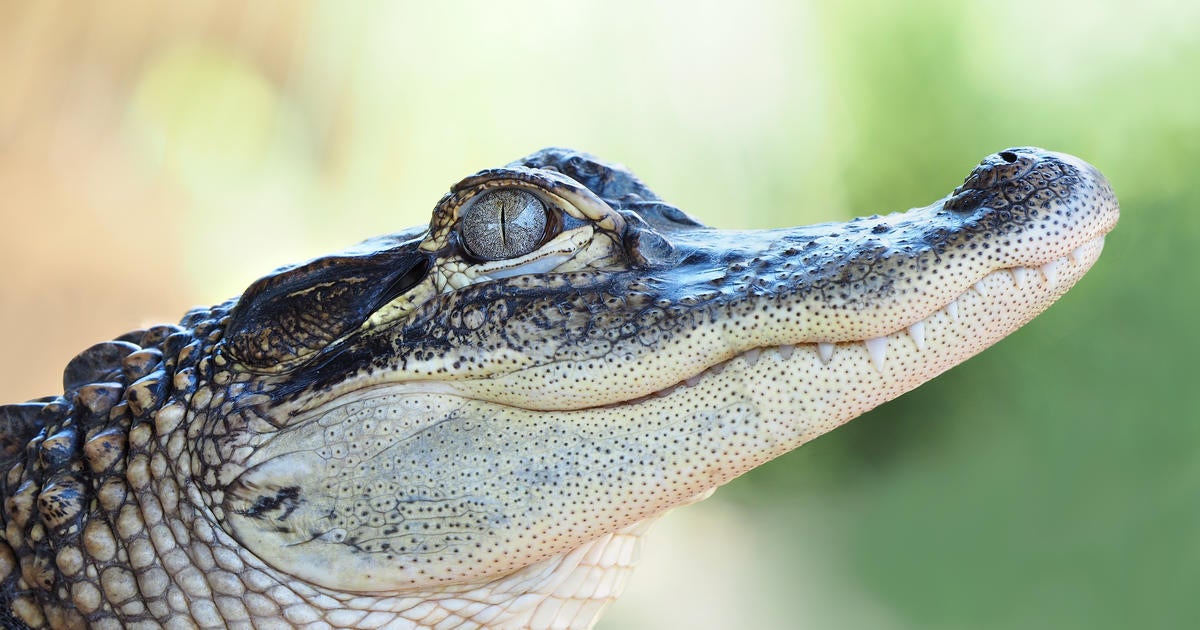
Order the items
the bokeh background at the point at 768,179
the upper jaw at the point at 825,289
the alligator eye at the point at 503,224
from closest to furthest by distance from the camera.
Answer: the upper jaw at the point at 825,289 < the alligator eye at the point at 503,224 < the bokeh background at the point at 768,179

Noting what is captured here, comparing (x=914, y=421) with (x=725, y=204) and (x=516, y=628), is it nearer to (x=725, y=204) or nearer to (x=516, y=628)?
(x=725, y=204)

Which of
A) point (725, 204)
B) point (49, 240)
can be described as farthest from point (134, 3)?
point (725, 204)

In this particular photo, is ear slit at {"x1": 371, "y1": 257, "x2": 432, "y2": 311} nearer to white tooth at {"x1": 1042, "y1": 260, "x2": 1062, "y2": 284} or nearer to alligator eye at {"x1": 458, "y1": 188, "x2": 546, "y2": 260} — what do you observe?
alligator eye at {"x1": 458, "y1": 188, "x2": 546, "y2": 260}

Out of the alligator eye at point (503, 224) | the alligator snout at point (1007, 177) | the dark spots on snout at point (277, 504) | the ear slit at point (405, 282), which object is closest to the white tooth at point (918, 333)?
the alligator snout at point (1007, 177)

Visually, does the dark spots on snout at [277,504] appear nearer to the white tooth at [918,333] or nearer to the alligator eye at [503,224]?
the alligator eye at [503,224]

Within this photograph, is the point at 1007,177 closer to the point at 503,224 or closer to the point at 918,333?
the point at 918,333

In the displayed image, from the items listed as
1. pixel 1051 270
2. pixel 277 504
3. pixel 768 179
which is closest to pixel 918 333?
pixel 1051 270
